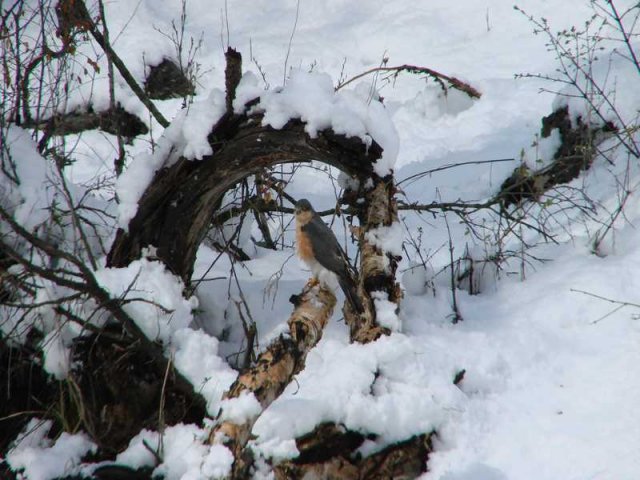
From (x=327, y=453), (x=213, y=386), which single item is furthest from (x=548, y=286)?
(x=213, y=386)

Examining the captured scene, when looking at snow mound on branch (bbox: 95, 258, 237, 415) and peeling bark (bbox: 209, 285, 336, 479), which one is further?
snow mound on branch (bbox: 95, 258, 237, 415)

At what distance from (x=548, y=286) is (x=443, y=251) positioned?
1687 millimetres

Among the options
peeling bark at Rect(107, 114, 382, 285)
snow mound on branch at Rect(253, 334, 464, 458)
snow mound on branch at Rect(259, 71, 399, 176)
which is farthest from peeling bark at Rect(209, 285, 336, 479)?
snow mound on branch at Rect(259, 71, 399, 176)

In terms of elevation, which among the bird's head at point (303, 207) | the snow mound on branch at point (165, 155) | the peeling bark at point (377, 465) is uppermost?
the snow mound on branch at point (165, 155)

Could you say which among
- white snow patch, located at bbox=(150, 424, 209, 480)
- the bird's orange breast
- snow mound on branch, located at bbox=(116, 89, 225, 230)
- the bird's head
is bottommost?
white snow patch, located at bbox=(150, 424, 209, 480)

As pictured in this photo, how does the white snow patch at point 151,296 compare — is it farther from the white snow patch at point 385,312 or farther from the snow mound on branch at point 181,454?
the white snow patch at point 385,312

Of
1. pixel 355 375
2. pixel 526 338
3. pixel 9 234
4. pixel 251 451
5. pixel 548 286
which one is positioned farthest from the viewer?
pixel 548 286

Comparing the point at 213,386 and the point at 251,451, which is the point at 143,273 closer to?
the point at 213,386

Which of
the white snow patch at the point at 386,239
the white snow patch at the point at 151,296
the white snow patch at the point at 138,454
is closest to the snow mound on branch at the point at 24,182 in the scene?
the white snow patch at the point at 151,296

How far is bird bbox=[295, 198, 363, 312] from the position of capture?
4.15m

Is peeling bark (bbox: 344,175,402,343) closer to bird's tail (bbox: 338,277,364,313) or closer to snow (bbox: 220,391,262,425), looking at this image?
bird's tail (bbox: 338,277,364,313)

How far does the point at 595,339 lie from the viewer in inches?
157

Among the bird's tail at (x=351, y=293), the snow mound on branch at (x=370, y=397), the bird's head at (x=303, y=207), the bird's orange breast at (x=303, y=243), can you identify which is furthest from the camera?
the bird's head at (x=303, y=207)

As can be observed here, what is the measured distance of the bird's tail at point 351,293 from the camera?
4.02 meters
